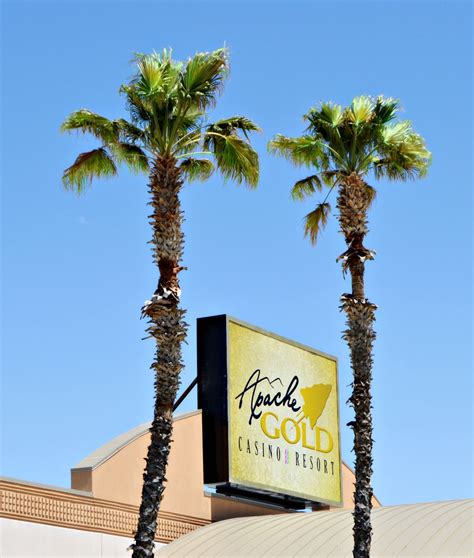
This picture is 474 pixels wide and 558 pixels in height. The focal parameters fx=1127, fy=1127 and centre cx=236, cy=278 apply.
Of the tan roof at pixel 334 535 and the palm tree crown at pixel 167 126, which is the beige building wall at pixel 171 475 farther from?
the palm tree crown at pixel 167 126

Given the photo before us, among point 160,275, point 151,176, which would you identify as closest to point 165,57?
point 151,176

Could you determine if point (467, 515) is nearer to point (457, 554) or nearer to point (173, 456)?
point (457, 554)

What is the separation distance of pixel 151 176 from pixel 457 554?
12.8m

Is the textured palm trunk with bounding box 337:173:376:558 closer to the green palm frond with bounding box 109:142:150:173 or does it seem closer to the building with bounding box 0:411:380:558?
the green palm frond with bounding box 109:142:150:173

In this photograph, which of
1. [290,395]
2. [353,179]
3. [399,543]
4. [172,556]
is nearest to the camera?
[353,179]

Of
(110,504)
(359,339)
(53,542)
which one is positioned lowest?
(53,542)

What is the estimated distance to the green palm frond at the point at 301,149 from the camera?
98.8 ft

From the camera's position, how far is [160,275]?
24031 mm

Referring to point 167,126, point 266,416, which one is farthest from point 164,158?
point 266,416

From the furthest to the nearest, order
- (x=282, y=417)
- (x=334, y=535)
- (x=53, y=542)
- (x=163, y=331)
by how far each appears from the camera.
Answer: (x=282, y=417)
(x=334, y=535)
(x=53, y=542)
(x=163, y=331)

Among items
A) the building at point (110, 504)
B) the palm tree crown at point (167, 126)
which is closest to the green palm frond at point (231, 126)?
the palm tree crown at point (167, 126)

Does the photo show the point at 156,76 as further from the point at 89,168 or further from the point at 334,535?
the point at 334,535

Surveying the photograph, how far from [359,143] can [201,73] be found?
6.21 meters

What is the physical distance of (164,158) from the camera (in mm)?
24922
